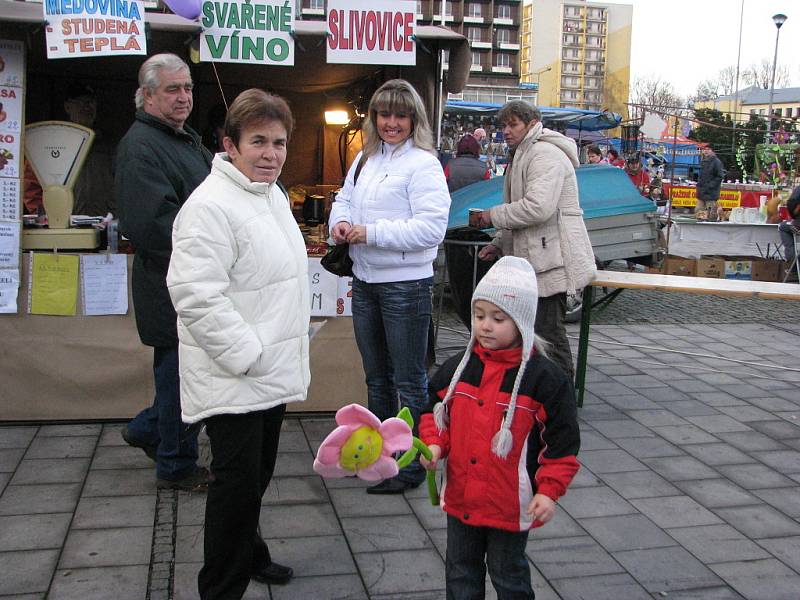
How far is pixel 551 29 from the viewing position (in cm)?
12688

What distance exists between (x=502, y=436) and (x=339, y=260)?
1789 millimetres

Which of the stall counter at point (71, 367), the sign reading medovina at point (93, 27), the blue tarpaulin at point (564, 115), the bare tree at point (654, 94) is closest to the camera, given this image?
the sign reading medovina at point (93, 27)

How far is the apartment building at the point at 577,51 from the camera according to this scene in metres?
117

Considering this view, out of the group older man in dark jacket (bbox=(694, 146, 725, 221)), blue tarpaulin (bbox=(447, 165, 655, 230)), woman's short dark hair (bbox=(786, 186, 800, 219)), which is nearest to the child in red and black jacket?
blue tarpaulin (bbox=(447, 165, 655, 230))

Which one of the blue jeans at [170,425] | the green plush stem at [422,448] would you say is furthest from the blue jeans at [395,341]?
the green plush stem at [422,448]

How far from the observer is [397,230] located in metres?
3.73

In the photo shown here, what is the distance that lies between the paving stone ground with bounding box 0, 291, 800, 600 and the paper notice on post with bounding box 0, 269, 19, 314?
0.69m

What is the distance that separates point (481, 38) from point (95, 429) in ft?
326

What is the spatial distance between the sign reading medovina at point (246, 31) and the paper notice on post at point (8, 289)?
159 cm

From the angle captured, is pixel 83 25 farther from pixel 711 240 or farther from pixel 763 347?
pixel 711 240

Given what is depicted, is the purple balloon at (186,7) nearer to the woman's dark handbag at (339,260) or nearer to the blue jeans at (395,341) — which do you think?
the woman's dark handbag at (339,260)

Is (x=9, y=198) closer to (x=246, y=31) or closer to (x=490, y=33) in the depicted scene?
(x=246, y=31)

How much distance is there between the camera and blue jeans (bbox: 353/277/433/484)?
3.85 metres

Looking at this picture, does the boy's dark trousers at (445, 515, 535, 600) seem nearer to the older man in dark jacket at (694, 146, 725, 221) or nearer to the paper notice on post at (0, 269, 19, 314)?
the paper notice on post at (0, 269, 19, 314)
